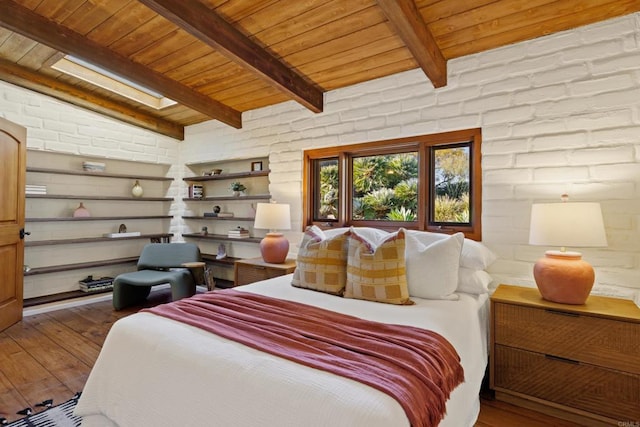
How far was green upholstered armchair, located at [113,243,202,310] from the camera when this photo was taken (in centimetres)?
355

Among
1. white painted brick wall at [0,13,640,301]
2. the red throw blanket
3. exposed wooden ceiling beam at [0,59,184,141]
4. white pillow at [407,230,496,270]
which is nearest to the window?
white painted brick wall at [0,13,640,301]

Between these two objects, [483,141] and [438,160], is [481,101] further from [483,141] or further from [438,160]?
[438,160]

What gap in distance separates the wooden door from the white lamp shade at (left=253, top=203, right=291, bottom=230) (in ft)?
7.66

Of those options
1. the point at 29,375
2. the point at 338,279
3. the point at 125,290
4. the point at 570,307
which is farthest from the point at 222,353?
the point at 125,290

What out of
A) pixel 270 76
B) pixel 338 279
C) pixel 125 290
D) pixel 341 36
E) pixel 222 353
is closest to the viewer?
pixel 222 353

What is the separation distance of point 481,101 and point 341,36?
1184 mm

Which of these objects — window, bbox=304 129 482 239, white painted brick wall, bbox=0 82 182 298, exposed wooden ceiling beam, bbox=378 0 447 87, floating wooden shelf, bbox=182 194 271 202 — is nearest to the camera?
exposed wooden ceiling beam, bbox=378 0 447 87

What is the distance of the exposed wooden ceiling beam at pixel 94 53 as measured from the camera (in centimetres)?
248

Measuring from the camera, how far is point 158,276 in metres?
3.60

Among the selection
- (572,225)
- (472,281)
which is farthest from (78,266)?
(572,225)

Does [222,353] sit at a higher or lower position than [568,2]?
lower

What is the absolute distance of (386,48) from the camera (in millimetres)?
2570

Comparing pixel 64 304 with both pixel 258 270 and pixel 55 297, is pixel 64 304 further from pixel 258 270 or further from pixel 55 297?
pixel 258 270

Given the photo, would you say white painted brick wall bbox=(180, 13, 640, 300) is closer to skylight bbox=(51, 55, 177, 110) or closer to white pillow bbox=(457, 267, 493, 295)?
white pillow bbox=(457, 267, 493, 295)
